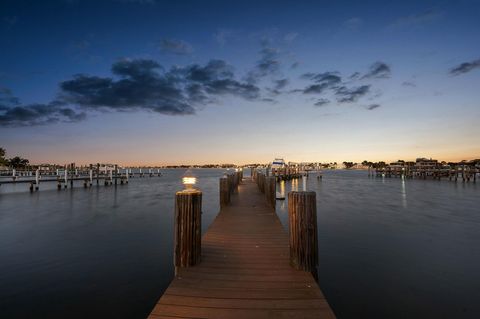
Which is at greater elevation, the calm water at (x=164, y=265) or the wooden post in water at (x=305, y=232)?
the wooden post in water at (x=305, y=232)

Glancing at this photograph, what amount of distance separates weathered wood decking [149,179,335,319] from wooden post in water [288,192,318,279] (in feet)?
0.70

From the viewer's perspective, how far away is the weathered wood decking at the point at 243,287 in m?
3.29

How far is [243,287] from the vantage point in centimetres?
395

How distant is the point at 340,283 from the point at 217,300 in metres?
4.44

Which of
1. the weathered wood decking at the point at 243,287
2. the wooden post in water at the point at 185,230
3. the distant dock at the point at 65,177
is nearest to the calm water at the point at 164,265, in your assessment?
the wooden post in water at the point at 185,230

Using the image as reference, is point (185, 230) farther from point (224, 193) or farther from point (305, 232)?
point (224, 193)

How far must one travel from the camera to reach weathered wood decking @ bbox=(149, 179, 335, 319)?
3.29 meters

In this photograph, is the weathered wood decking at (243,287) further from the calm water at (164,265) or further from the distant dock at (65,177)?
the distant dock at (65,177)

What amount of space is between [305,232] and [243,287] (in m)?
1.44

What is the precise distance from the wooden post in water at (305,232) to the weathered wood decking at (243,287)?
213 millimetres

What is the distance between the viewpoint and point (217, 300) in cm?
356

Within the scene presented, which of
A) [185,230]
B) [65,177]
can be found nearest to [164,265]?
[185,230]

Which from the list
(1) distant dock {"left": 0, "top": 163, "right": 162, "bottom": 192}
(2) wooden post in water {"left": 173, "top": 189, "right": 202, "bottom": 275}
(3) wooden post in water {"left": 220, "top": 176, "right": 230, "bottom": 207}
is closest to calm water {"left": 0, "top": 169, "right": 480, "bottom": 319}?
(2) wooden post in water {"left": 173, "top": 189, "right": 202, "bottom": 275}

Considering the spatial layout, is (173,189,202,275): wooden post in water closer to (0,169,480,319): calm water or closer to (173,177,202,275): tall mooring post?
(173,177,202,275): tall mooring post
